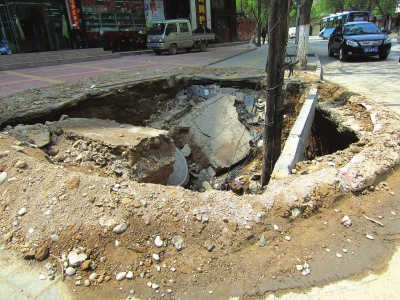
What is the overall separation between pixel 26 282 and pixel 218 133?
4.44 metres

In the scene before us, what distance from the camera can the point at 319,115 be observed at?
5.59m

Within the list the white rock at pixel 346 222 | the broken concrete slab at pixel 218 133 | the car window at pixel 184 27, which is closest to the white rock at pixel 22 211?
the white rock at pixel 346 222

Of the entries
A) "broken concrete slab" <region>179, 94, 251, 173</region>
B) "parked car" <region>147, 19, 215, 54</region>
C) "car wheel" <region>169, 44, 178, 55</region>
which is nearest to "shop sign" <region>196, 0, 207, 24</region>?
"parked car" <region>147, 19, 215, 54</region>

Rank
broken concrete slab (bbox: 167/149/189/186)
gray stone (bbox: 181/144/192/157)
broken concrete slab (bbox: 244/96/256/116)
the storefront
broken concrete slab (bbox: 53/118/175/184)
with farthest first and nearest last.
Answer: the storefront → broken concrete slab (bbox: 244/96/256/116) → gray stone (bbox: 181/144/192/157) → broken concrete slab (bbox: 167/149/189/186) → broken concrete slab (bbox: 53/118/175/184)

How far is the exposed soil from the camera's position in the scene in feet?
6.64

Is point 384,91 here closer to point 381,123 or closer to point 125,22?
point 381,123

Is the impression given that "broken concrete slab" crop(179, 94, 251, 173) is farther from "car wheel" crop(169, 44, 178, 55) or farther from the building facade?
the building facade

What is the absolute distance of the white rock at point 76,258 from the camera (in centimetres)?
210

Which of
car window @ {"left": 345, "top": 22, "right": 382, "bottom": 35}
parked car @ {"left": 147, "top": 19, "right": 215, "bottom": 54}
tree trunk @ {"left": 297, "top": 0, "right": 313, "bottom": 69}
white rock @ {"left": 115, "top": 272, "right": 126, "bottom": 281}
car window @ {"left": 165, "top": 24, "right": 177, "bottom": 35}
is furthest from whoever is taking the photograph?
car window @ {"left": 165, "top": 24, "right": 177, "bottom": 35}

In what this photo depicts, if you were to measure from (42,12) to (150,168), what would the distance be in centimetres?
1518

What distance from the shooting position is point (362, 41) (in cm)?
1114

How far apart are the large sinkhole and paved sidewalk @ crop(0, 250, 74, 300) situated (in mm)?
1157

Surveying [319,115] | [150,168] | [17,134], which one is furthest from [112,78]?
[319,115]

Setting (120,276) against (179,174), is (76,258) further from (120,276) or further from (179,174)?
(179,174)
